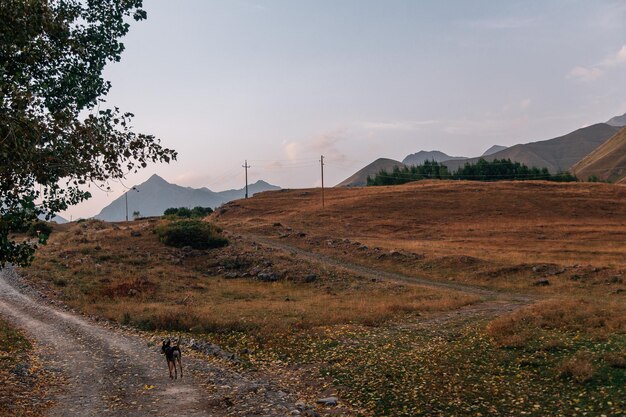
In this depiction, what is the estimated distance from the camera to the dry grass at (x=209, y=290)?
29719 millimetres

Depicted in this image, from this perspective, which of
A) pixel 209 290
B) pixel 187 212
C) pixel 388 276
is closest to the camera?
pixel 209 290

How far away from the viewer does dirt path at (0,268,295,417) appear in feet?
51.1

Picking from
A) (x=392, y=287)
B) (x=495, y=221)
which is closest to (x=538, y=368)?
(x=392, y=287)

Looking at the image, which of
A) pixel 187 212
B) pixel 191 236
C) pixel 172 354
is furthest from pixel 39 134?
pixel 187 212

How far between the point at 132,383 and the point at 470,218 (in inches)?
3250

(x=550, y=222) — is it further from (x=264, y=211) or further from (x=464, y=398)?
(x=464, y=398)

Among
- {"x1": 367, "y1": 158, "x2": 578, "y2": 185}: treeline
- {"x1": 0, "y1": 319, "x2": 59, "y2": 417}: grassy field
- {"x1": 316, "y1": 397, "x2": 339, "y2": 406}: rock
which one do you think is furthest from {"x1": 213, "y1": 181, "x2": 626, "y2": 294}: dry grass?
{"x1": 0, "y1": 319, "x2": 59, "y2": 417}: grassy field

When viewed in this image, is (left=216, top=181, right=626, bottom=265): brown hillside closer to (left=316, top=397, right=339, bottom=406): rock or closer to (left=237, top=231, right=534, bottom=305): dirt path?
(left=237, top=231, right=534, bottom=305): dirt path

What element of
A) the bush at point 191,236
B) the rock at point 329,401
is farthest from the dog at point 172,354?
the bush at point 191,236

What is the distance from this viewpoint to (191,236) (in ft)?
204

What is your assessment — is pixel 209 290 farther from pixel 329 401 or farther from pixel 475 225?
pixel 475 225

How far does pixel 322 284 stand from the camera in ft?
147

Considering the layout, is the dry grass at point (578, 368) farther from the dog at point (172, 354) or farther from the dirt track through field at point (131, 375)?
the dog at point (172, 354)

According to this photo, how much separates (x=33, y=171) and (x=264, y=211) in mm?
98508
